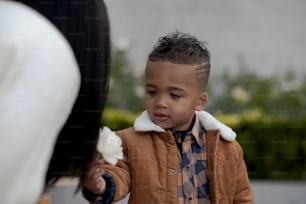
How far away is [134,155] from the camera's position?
1354 millimetres

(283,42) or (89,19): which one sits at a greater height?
(89,19)

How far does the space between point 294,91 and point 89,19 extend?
5.11ft

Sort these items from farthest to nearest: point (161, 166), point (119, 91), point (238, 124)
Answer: point (238, 124) < point (119, 91) < point (161, 166)

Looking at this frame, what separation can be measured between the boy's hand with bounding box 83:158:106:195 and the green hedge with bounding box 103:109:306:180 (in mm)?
982

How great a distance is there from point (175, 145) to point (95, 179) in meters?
0.31

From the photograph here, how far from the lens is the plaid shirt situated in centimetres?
136

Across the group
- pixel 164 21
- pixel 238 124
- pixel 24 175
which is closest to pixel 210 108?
pixel 238 124

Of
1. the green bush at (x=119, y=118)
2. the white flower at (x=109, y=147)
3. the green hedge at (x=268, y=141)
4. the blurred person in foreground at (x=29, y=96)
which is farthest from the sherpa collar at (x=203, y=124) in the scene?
the green bush at (x=119, y=118)

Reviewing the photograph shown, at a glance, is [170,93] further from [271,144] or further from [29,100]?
[271,144]

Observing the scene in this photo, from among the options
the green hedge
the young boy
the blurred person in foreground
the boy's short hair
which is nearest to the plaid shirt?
the young boy

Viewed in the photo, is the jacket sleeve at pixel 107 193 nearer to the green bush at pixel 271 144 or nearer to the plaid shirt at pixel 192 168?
the plaid shirt at pixel 192 168

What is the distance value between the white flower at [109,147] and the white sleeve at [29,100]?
47cm

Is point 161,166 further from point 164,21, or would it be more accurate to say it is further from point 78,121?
point 164,21

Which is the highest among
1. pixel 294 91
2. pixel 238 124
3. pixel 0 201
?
pixel 0 201
